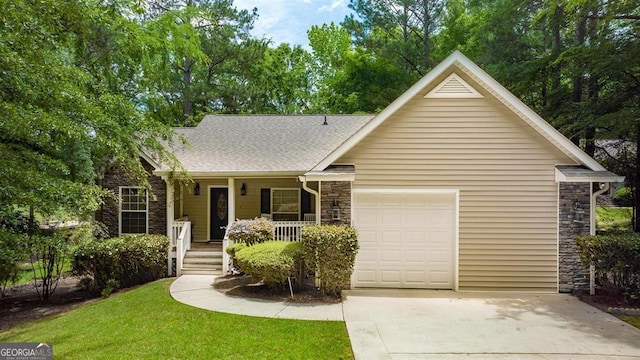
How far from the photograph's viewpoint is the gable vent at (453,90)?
7969 millimetres

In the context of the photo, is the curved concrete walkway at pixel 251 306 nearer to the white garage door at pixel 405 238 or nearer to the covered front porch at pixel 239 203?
the white garage door at pixel 405 238

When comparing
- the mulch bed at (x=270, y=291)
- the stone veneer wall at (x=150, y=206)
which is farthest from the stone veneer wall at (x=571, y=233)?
the stone veneer wall at (x=150, y=206)

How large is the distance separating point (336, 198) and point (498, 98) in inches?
174

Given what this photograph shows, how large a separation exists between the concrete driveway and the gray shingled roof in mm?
4718

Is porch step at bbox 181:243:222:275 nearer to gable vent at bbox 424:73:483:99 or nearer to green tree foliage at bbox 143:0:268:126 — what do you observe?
gable vent at bbox 424:73:483:99

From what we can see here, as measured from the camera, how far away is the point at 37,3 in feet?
18.9

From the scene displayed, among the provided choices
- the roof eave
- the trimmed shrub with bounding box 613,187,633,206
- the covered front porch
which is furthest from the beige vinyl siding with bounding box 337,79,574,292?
the trimmed shrub with bounding box 613,187,633,206

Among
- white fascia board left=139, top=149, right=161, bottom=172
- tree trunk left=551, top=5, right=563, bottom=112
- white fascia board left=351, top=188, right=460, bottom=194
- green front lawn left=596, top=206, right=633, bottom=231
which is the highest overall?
tree trunk left=551, top=5, right=563, bottom=112

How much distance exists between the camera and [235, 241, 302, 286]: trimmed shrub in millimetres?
7191

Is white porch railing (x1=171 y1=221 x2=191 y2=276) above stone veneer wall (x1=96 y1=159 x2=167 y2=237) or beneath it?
beneath

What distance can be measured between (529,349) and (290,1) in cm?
1590

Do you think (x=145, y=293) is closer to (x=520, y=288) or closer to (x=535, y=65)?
(x=520, y=288)

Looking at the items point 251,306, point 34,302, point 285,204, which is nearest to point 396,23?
point 285,204

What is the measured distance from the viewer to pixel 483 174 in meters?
8.00
